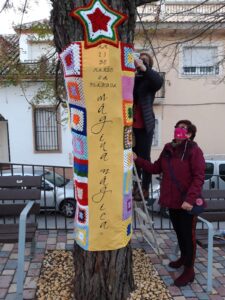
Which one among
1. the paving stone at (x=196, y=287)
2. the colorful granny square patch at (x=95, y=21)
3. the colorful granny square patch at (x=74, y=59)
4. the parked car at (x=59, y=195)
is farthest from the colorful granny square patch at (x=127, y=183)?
the parked car at (x=59, y=195)

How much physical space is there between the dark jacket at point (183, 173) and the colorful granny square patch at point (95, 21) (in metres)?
1.48

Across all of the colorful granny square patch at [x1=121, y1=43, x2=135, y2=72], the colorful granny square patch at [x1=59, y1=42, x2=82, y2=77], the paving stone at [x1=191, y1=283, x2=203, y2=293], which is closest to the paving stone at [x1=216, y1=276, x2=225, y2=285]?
the paving stone at [x1=191, y1=283, x2=203, y2=293]

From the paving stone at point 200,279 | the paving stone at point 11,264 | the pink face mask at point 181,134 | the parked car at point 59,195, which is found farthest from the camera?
the parked car at point 59,195

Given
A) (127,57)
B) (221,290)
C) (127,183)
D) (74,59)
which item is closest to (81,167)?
(127,183)

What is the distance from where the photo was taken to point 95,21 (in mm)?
2963

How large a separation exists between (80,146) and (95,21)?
1.04m

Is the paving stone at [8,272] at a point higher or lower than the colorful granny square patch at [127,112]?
lower

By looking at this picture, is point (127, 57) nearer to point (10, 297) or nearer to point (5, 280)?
point (10, 297)

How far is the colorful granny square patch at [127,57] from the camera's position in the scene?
121 inches

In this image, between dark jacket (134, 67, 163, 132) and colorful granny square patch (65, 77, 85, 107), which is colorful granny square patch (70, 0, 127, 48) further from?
dark jacket (134, 67, 163, 132)

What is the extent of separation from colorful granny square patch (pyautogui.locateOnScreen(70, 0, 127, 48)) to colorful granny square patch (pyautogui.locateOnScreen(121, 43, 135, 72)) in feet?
0.46

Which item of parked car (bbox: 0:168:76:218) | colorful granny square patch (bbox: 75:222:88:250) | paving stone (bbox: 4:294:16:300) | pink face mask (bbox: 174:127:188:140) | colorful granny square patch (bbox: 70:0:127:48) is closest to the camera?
colorful granny square patch (bbox: 70:0:127:48)

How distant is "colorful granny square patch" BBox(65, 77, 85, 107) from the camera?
119 inches

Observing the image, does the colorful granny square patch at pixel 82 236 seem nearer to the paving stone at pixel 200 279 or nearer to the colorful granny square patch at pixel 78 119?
the colorful granny square patch at pixel 78 119
